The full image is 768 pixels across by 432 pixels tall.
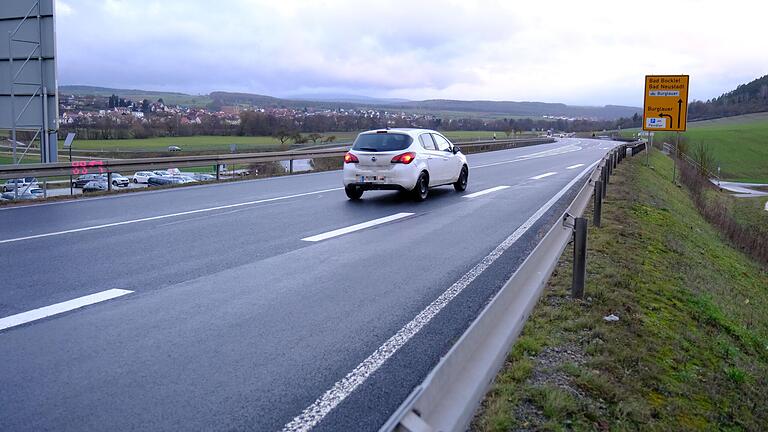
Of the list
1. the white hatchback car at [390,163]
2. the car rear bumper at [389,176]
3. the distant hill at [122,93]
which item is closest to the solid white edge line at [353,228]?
the car rear bumper at [389,176]

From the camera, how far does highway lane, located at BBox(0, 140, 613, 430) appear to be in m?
4.18

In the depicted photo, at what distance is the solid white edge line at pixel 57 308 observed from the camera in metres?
5.75

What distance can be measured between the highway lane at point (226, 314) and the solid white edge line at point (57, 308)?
6.0 inches

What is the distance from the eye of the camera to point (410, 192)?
51.3ft

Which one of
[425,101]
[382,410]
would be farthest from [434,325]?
[425,101]

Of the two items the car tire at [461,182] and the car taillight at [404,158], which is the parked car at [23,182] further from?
the car tire at [461,182]

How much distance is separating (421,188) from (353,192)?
1.57 meters

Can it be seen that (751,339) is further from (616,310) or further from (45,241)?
(45,241)

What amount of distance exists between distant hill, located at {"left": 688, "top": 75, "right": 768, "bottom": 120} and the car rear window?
16062cm

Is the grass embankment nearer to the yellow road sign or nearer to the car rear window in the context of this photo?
the car rear window

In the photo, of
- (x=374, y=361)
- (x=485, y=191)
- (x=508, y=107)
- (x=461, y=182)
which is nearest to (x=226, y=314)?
(x=374, y=361)

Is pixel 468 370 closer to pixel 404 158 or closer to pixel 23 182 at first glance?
pixel 404 158

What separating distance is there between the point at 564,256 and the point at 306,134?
36.4m

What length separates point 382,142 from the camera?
50.7 feet
